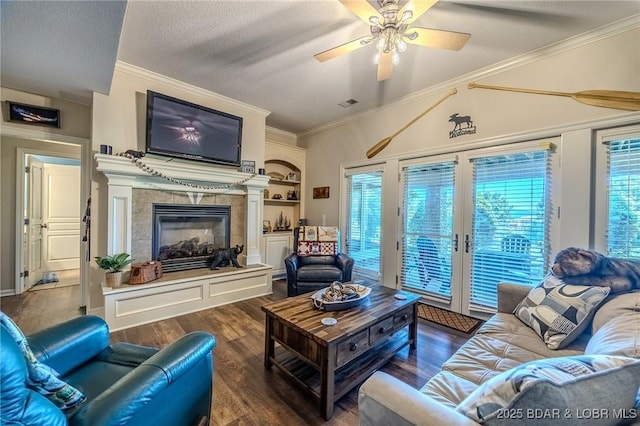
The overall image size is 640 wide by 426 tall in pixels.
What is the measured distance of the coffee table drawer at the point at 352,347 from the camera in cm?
161

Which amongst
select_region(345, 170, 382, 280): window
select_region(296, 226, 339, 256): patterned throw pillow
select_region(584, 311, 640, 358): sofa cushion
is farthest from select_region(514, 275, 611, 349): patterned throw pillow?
select_region(296, 226, 339, 256): patterned throw pillow

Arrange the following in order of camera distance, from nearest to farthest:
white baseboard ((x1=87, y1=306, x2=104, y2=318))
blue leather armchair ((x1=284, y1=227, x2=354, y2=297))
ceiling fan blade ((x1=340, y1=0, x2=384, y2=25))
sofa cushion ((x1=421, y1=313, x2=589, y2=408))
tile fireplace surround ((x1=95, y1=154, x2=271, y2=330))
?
sofa cushion ((x1=421, y1=313, x2=589, y2=408)) < ceiling fan blade ((x1=340, y1=0, x2=384, y2=25)) < tile fireplace surround ((x1=95, y1=154, x2=271, y2=330)) < white baseboard ((x1=87, y1=306, x2=104, y2=318)) < blue leather armchair ((x1=284, y1=227, x2=354, y2=297))

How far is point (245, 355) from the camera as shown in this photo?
7.13ft

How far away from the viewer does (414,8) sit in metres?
1.71

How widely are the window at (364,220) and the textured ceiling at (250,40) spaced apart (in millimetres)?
1412

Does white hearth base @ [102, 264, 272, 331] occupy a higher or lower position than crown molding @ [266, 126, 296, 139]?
lower

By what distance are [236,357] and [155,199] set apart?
2198mm

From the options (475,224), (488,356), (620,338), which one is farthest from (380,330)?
(475,224)

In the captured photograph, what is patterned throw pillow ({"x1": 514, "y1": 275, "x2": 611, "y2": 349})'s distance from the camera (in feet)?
4.78

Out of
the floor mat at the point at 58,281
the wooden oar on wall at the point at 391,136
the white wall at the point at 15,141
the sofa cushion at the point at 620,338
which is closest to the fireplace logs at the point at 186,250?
the white wall at the point at 15,141

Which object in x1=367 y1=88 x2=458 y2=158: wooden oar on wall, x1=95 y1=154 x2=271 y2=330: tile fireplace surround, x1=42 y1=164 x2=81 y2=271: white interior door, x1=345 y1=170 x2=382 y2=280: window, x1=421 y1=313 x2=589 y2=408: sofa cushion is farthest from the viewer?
x1=42 y1=164 x2=81 y2=271: white interior door

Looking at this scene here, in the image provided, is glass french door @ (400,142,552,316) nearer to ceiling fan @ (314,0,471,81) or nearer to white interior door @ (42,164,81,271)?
ceiling fan @ (314,0,471,81)

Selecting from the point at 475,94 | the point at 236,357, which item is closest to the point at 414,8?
the point at 475,94

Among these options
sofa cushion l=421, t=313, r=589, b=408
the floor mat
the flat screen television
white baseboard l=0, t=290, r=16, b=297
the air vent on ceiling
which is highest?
the air vent on ceiling
